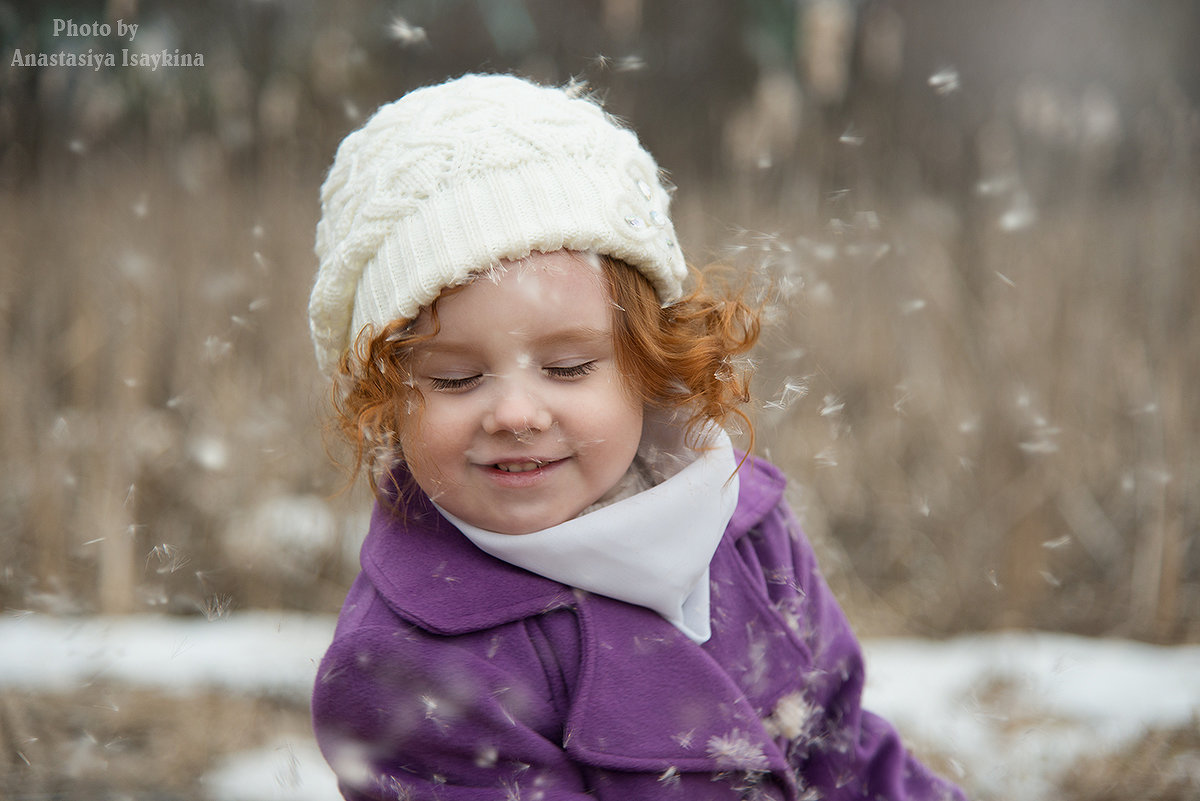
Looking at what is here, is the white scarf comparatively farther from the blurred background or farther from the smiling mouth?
the blurred background

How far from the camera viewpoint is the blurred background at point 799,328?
3006 millimetres

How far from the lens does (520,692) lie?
1.18m

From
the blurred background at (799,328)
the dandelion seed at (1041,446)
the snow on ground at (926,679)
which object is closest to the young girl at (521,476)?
the snow on ground at (926,679)

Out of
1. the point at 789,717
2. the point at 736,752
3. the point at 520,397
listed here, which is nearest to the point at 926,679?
the point at 789,717

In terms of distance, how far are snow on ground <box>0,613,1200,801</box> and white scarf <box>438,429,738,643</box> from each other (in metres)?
1.25

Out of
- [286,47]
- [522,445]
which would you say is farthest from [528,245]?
[286,47]

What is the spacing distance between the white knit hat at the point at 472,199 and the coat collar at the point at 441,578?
0.28 meters

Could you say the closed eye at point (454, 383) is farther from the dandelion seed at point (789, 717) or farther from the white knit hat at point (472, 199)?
the dandelion seed at point (789, 717)

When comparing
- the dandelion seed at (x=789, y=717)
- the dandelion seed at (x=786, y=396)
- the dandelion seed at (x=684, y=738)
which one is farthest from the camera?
the dandelion seed at (x=786, y=396)

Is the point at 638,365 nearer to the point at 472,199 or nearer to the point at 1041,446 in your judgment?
the point at 472,199

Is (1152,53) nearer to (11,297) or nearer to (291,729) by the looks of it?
(291,729)

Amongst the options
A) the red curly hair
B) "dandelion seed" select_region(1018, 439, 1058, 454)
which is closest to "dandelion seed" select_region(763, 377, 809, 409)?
the red curly hair

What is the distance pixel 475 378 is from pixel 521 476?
14cm

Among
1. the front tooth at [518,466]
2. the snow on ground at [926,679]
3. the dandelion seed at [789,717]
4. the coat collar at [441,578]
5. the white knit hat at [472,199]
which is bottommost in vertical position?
the snow on ground at [926,679]
